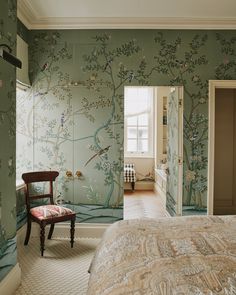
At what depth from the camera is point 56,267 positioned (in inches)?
119

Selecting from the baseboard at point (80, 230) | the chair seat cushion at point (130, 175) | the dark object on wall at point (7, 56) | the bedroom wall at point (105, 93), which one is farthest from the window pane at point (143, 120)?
the dark object on wall at point (7, 56)

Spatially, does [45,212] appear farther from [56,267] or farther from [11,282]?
[11,282]

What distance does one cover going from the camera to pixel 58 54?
12.9ft

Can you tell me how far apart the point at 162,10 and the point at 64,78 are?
1.52 meters

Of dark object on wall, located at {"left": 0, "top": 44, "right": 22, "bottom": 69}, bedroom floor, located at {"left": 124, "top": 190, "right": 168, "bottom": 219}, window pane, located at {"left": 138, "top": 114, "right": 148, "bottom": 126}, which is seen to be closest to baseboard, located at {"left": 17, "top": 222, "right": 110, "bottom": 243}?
bedroom floor, located at {"left": 124, "top": 190, "right": 168, "bottom": 219}

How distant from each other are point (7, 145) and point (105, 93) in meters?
1.84

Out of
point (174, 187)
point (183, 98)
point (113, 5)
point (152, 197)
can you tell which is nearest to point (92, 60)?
point (113, 5)

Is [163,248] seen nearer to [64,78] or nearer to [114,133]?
[114,133]

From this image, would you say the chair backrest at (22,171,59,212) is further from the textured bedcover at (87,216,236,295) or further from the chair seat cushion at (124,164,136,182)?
the chair seat cushion at (124,164,136,182)

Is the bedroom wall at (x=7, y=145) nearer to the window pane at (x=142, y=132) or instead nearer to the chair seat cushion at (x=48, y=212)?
the chair seat cushion at (x=48, y=212)

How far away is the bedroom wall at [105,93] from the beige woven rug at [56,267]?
0.56 meters

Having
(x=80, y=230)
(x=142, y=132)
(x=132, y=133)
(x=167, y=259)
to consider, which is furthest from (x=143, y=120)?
(x=167, y=259)

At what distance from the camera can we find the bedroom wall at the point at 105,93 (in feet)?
12.8

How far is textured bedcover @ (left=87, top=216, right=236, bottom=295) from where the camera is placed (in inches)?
47.7
